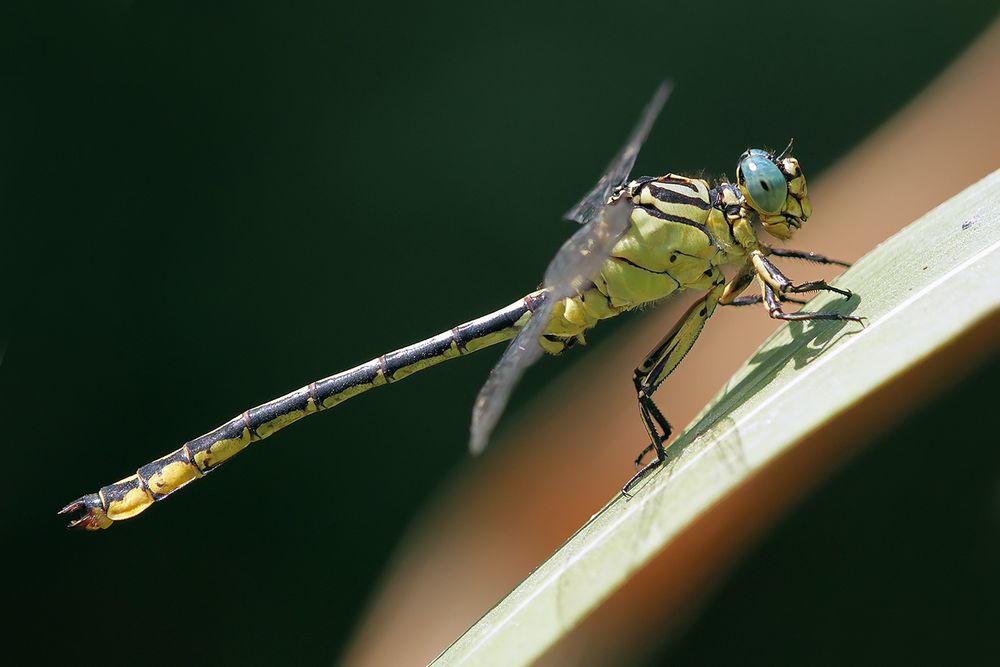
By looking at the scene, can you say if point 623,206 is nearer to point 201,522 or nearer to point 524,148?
point 524,148

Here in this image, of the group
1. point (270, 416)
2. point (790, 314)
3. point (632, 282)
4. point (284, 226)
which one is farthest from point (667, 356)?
point (284, 226)

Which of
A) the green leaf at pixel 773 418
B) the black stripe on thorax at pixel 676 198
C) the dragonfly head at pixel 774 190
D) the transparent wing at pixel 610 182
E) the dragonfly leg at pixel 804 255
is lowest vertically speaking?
the green leaf at pixel 773 418

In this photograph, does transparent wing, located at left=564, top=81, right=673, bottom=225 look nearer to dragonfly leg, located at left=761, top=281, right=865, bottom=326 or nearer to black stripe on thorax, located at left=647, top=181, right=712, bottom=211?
black stripe on thorax, located at left=647, top=181, right=712, bottom=211

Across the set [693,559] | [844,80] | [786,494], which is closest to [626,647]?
[693,559]

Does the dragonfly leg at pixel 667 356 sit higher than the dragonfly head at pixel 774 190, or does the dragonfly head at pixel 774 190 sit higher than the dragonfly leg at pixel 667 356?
the dragonfly head at pixel 774 190

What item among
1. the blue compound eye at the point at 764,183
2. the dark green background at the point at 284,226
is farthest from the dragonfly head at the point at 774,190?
the dark green background at the point at 284,226

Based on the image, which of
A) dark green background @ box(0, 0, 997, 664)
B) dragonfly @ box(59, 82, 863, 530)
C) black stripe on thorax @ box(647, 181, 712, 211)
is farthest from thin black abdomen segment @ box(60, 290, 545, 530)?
dark green background @ box(0, 0, 997, 664)

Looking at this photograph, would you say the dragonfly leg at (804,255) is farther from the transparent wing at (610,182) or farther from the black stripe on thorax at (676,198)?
the transparent wing at (610,182)

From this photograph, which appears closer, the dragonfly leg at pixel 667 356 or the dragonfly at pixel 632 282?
the dragonfly at pixel 632 282
